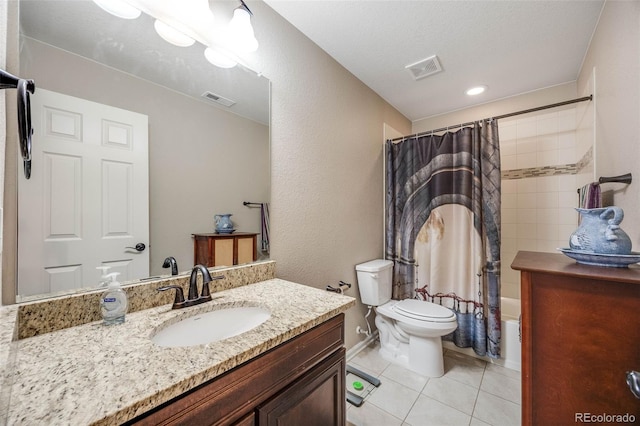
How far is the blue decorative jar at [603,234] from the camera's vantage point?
903 mm

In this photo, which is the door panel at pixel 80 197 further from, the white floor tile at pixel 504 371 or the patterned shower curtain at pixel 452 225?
the white floor tile at pixel 504 371

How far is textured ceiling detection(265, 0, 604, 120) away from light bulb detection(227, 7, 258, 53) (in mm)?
326

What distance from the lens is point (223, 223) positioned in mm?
1281

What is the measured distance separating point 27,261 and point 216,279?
0.58m

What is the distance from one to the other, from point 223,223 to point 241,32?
941mm

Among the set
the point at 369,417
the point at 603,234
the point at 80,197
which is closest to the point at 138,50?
the point at 80,197

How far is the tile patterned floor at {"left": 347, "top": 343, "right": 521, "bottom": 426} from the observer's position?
1.44 metres

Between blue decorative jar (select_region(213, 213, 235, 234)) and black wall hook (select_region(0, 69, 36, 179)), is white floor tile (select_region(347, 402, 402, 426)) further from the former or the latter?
black wall hook (select_region(0, 69, 36, 179))

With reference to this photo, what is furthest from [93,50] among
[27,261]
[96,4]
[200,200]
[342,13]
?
[342,13]

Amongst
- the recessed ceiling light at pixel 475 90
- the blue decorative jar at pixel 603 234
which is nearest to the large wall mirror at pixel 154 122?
the blue decorative jar at pixel 603 234

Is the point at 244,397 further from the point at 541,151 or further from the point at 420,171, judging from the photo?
the point at 541,151

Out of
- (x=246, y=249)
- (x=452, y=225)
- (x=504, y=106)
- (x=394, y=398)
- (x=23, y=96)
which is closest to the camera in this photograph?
(x=23, y=96)

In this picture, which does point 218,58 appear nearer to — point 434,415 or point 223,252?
point 223,252

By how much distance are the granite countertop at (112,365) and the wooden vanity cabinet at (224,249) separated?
0.96 ft
